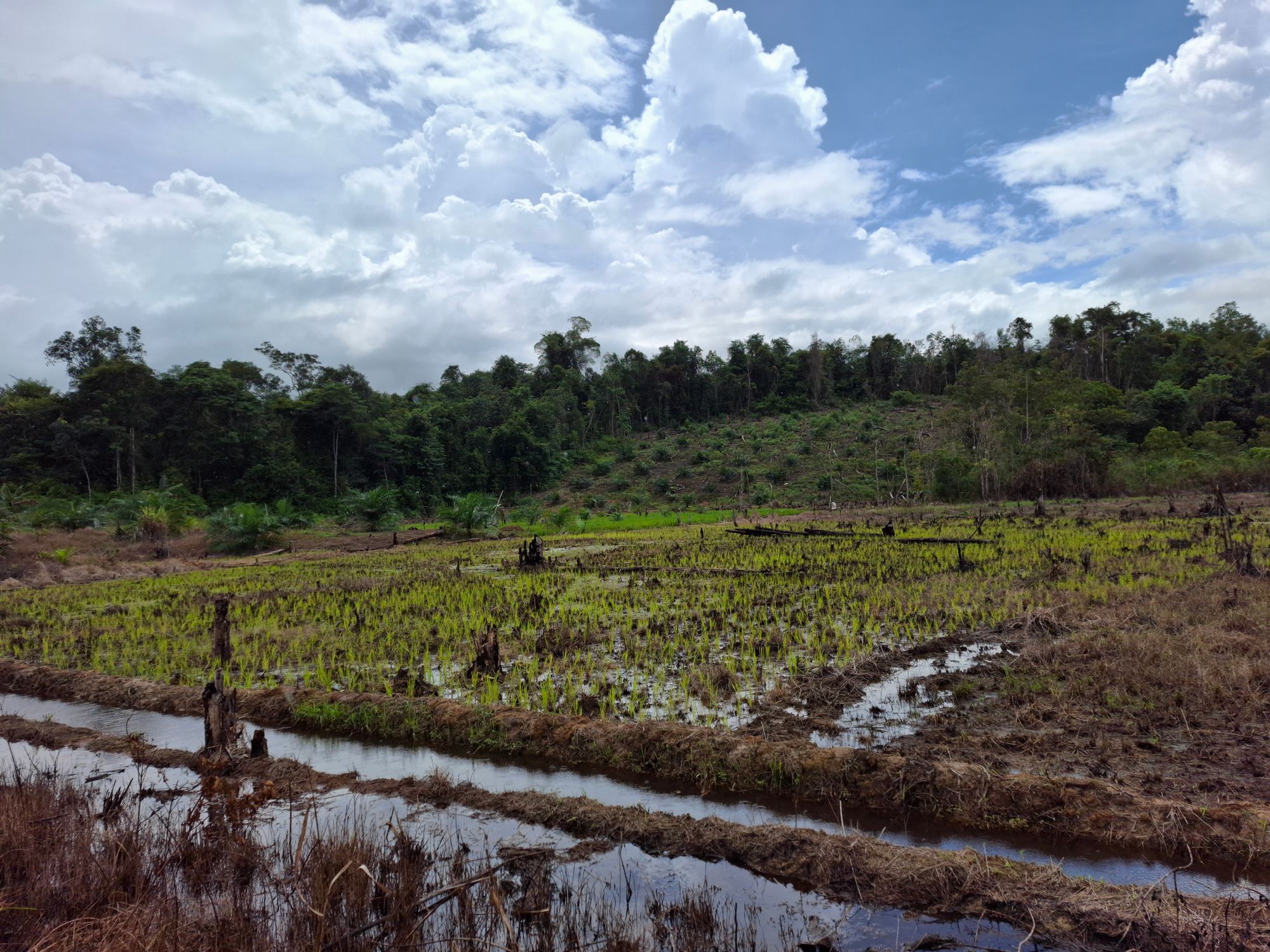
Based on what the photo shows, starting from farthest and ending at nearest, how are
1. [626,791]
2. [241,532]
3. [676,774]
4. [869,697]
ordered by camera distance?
[241,532], [869,697], [676,774], [626,791]

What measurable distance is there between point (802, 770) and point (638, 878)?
1.50 m

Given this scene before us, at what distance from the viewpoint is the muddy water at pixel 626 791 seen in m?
3.69

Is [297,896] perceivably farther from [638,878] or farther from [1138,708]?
[1138,708]

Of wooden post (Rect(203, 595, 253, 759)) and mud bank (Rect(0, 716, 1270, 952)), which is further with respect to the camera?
wooden post (Rect(203, 595, 253, 759))

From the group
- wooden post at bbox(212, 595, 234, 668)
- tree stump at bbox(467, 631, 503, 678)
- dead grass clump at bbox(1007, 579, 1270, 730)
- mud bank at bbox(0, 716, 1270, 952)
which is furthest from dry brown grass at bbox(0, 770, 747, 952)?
dead grass clump at bbox(1007, 579, 1270, 730)

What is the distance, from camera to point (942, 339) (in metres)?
76.6

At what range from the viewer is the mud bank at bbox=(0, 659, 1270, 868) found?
3809 millimetres

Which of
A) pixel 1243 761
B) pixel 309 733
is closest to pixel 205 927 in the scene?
pixel 309 733

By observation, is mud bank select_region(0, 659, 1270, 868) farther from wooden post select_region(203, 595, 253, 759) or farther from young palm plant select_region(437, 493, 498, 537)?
young palm plant select_region(437, 493, 498, 537)

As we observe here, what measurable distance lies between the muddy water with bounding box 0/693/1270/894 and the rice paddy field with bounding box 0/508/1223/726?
35.8 inches

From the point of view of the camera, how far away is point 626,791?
16.4ft

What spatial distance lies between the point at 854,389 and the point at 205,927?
260ft

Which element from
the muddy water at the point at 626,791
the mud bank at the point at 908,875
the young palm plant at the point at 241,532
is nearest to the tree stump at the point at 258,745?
the muddy water at the point at 626,791

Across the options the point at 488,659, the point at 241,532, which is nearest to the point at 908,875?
the point at 488,659
